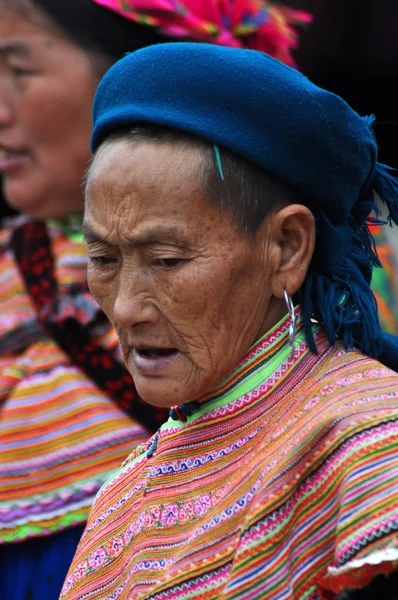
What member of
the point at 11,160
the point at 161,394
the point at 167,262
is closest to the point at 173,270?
the point at 167,262

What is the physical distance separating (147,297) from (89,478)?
155cm

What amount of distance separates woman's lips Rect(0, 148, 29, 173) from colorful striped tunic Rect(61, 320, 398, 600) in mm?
1830

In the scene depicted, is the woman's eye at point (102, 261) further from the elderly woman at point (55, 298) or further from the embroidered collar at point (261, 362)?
the elderly woman at point (55, 298)

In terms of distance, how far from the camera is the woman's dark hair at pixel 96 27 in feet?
12.6

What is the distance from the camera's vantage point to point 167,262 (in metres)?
2.13

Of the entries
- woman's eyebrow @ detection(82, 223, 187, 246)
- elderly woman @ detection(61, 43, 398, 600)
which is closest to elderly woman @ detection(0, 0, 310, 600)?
elderly woman @ detection(61, 43, 398, 600)

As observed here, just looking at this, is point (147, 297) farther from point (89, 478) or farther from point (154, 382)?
point (89, 478)

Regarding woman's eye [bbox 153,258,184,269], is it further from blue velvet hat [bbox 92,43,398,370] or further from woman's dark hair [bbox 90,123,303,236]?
blue velvet hat [bbox 92,43,398,370]

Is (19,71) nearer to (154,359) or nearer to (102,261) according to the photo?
(102,261)

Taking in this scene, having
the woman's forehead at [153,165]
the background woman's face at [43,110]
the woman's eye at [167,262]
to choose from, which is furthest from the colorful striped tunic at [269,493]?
the background woman's face at [43,110]

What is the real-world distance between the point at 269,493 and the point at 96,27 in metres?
2.36

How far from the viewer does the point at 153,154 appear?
209cm

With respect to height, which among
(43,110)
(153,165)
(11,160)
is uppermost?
(153,165)

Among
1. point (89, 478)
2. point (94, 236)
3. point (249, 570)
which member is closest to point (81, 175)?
point (89, 478)
